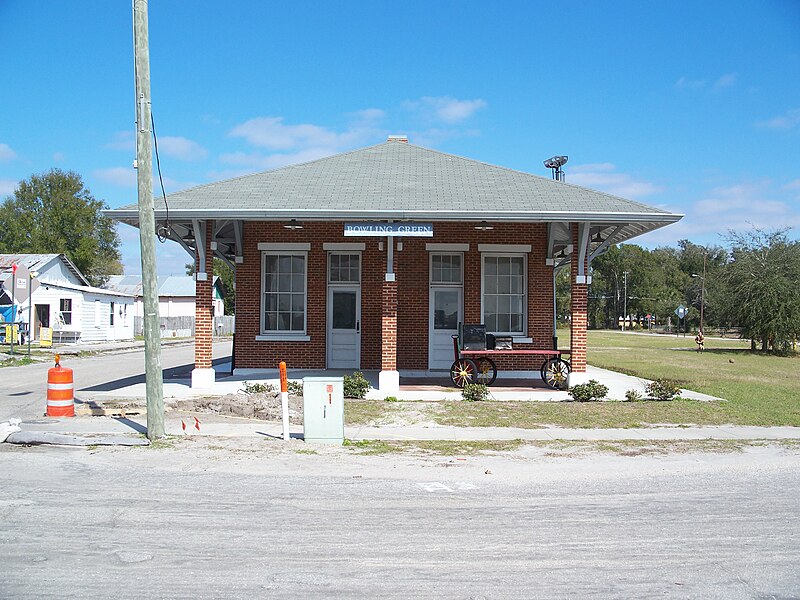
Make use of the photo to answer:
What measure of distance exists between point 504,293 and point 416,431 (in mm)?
7629

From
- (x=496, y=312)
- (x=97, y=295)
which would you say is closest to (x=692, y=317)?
(x=97, y=295)

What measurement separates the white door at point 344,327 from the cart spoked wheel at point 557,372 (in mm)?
5063

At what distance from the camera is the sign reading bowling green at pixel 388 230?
14.5 meters

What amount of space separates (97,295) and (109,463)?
3585cm

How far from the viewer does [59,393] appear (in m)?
11.9

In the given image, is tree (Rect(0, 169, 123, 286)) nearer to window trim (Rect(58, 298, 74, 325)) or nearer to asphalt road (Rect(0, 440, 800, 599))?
window trim (Rect(58, 298, 74, 325))

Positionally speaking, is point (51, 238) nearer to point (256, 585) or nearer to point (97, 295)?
point (97, 295)

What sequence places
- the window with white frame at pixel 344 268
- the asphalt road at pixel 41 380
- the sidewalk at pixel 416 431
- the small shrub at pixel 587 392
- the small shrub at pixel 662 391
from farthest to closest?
the window with white frame at pixel 344 268 → the small shrub at pixel 662 391 → the small shrub at pixel 587 392 → the asphalt road at pixel 41 380 → the sidewalk at pixel 416 431

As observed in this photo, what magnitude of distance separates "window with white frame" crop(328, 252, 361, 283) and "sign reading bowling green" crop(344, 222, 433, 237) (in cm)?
380

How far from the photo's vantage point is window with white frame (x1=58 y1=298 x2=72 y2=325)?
3902 cm

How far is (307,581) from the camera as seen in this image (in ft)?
16.0

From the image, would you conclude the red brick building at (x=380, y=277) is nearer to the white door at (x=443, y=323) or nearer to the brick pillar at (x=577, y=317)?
the white door at (x=443, y=323)

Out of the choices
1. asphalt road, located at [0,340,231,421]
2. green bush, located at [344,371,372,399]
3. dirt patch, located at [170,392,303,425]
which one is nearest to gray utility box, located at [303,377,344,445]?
dirt patch, located at [170,392,303,425]

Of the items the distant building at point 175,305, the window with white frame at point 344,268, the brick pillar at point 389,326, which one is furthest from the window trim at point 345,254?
the distant building at point 175,305
